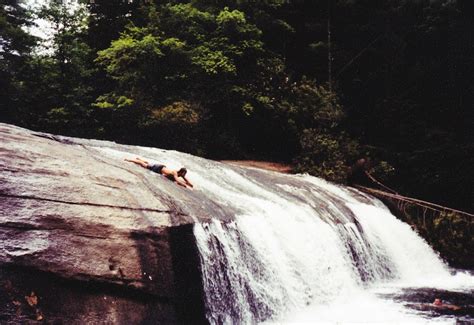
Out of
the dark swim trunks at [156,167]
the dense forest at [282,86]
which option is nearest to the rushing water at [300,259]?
the dark swim trunks at [156,167]

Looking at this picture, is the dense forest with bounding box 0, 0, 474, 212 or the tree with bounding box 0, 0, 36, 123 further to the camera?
the tree with bounding box 0, 0, 36, 123

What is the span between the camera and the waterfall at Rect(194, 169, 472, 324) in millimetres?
5934

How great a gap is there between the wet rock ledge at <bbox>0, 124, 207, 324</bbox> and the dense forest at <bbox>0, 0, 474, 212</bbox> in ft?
35.6

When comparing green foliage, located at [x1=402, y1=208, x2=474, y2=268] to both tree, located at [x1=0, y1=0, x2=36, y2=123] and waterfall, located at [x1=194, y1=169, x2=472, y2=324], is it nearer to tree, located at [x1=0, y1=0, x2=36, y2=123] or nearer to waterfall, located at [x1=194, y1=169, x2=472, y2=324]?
waterfall, located at [x1=194, y1=169, x2=472, y2=324]

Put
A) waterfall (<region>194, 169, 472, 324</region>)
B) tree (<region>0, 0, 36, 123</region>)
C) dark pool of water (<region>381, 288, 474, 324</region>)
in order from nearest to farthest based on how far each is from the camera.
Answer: waterfall (<region>194, 169, 472, 324</region>) → dark pool of water (<region>381, 288, 474, 324</region>) → tree (<region>0, 0, 36, 123</region>)

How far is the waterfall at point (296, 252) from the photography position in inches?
234

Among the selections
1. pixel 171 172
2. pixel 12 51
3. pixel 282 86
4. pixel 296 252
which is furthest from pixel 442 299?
pixel 12 51

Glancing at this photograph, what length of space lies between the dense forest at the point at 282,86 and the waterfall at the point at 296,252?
14.4ft

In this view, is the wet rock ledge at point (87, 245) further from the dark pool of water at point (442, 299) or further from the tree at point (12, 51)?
the tree at point (12, 51)

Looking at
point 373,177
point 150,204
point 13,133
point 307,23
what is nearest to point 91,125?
point 307,23

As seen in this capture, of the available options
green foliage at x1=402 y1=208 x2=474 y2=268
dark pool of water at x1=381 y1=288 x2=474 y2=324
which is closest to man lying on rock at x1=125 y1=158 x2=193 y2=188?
dark pool of water at x1=381 y1=288 x2=474 y2=324

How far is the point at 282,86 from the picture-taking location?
61.8ft

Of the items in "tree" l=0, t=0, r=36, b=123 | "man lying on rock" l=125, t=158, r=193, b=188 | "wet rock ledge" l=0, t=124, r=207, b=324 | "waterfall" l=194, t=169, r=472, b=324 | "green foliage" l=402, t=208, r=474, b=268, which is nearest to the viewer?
"wet rock ledge" l=0, t=124, r=207, b=324

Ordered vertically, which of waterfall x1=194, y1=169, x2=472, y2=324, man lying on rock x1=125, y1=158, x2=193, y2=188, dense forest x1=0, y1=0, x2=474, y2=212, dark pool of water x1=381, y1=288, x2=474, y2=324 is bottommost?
dark pool of water x1=381, y1=288, x2=474, y2=324
